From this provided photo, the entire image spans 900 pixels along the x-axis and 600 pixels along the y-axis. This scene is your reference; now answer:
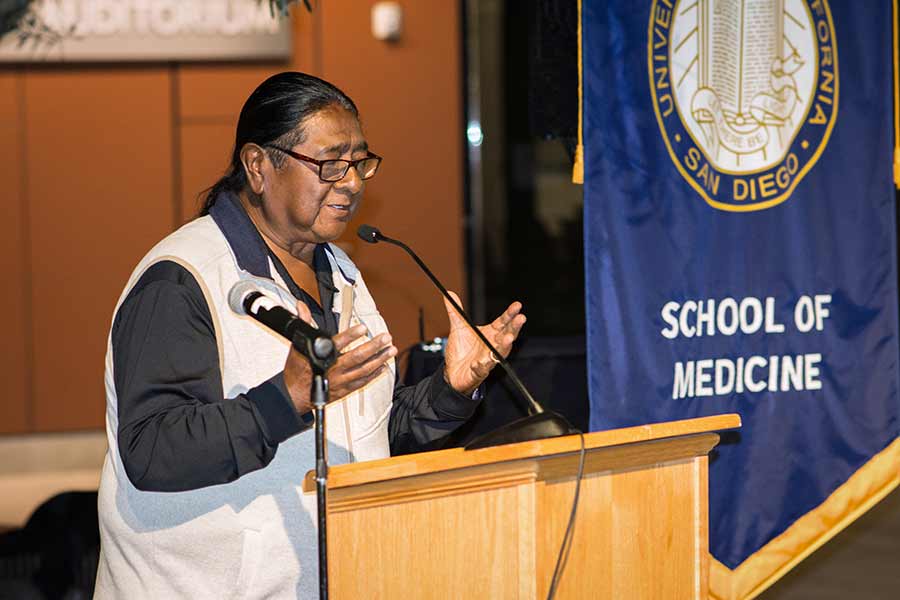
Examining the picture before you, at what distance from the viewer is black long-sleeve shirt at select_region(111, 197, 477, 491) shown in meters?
1.67

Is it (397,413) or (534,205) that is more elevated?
(534,205)

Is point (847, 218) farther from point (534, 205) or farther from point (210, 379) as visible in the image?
point (534, 205)

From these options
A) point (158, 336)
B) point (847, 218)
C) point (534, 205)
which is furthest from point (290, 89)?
point (534, 205)

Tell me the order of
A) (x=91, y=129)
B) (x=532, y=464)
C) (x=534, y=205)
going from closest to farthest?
(x=532, y=464) → (x=91, y=129) → (x=534, y=205)

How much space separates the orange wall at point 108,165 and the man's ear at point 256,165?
4.23 m

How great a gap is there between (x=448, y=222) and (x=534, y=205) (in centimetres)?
95

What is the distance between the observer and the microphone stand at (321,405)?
4.90 feet

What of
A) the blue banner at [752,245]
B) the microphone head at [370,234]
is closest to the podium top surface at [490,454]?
the microphone head at [370,234]

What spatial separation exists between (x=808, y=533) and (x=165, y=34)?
4.46 meters

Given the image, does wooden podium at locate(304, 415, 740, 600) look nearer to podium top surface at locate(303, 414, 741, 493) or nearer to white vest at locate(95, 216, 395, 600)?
podium top surface at locate(303, 414, 741, 493)

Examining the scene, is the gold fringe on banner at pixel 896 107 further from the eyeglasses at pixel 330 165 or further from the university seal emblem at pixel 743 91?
the eyeglasses at pixel 330 165

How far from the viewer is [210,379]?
5.85 ft

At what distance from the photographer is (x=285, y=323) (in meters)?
1.54

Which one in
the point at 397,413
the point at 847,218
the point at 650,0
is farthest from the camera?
the point at 847,218
